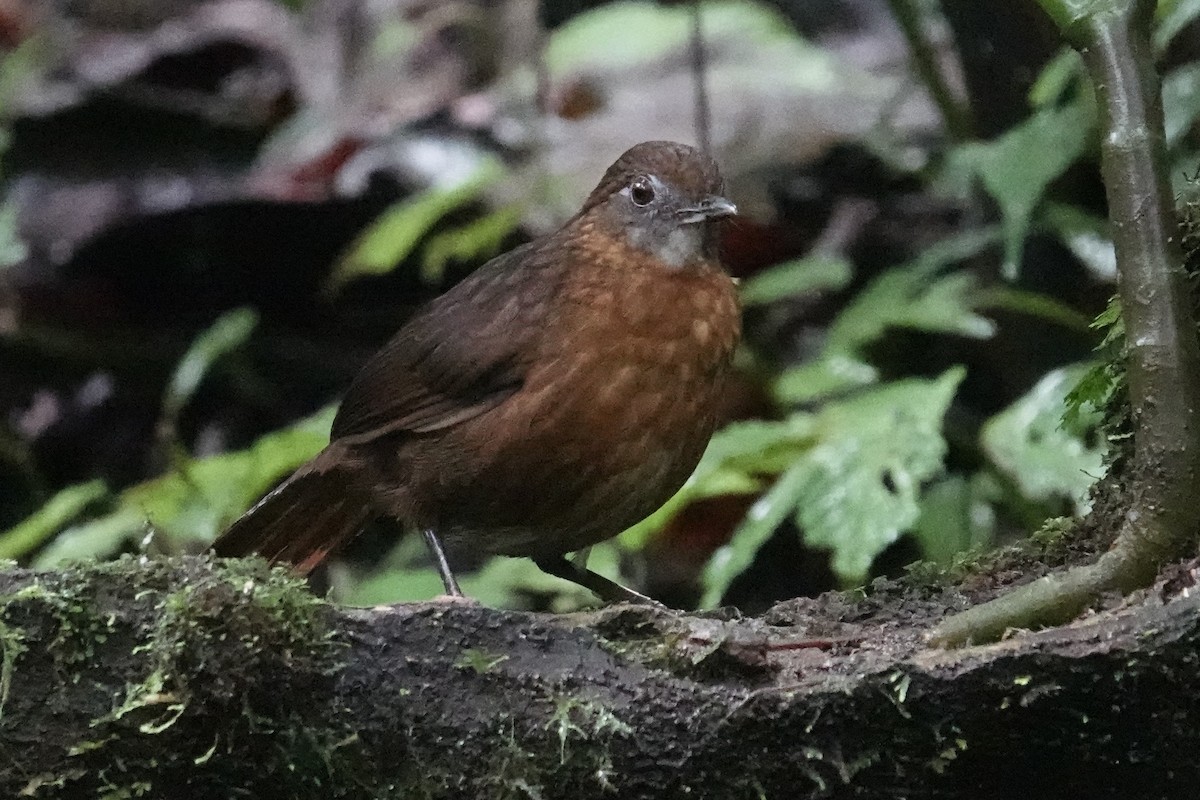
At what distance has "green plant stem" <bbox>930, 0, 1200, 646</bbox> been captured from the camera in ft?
5.81

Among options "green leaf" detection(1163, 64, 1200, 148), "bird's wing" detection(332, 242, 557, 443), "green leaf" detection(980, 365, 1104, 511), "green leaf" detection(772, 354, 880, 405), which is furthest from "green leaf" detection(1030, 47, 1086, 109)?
"bird's wing" detection(332, 242, 557, 443)

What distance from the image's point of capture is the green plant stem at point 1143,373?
1.77 metres

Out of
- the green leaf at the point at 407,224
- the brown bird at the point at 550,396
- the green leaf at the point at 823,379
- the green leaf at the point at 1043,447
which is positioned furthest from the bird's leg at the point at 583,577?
the green leaf at the point at 407,224

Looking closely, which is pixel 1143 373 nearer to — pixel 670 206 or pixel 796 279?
pixel 670 206

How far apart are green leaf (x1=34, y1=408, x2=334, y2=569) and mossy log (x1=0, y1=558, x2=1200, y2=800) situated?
1.56 meters

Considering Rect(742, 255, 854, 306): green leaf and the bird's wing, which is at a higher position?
the bird's wing

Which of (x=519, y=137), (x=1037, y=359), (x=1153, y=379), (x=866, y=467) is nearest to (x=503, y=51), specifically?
(x=519, y=137)

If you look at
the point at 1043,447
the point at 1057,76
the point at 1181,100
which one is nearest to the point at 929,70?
the point at 1057,76

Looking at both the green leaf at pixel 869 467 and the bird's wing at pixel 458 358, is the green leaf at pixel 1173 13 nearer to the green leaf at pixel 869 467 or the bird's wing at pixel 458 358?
the green leaf at pixel 869 467

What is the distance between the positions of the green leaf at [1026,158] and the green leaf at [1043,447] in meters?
0.32

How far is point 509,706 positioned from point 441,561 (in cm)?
86

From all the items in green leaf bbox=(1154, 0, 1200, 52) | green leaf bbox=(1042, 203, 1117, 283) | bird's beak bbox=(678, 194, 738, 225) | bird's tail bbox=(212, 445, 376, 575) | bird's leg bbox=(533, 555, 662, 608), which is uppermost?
green leaf bbox=(1154, 0, 1200, 52)

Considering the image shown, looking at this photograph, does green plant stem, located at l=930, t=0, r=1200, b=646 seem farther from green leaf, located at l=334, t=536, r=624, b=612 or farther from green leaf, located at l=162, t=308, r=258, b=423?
green leaf, located at l=162, t=308, r=258, b=423

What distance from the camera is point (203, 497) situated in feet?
10.9
